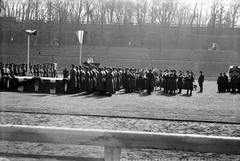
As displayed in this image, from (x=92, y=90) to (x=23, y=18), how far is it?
181ft

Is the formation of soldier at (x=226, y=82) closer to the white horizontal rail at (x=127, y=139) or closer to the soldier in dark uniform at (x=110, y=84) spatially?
the soldier in dark uniform at (x=110, y=84)

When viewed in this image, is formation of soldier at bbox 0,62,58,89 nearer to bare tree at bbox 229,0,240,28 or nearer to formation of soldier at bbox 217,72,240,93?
formation of soldier at bbox 217,72,240,93

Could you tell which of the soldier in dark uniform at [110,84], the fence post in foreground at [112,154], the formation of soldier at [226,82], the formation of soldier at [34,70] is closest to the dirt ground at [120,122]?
the fence post in foreground at [112,154]

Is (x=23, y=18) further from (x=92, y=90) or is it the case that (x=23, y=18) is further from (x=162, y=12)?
(x=92, y=90)

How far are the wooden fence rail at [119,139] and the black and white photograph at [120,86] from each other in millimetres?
11

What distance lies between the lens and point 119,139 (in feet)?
9.98

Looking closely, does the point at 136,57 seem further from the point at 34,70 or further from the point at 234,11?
the point at 234,11

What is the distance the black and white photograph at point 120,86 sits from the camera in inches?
121

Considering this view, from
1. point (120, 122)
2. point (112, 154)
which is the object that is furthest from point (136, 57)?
point (112, 154)

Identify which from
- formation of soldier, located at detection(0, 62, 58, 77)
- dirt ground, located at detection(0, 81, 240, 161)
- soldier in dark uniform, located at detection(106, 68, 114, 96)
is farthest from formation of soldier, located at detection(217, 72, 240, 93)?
formation of soldier, located at detection(0, 62, 58, 77)

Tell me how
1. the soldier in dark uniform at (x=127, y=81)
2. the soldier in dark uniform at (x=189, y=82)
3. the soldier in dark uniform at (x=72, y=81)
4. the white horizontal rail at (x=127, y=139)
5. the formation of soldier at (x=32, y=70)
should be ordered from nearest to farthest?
the white horizontal rail at (x=127, y=139)
the soldier in dark uniform at (x=72, y=81)
the soldier in dark uniform at (x=189, y=82)
the soldier in dark uniform at (x=127, y=81)
the formation of soldier at (x=32, y=70)

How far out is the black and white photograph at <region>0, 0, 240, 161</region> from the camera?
3.08m

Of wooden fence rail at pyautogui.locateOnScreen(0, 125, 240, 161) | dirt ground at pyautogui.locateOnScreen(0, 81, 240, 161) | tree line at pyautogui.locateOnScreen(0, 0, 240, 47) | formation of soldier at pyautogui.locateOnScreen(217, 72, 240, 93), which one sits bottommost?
dirt ground at pyautogui.locateOnScreen(0, 81, 240, 161)

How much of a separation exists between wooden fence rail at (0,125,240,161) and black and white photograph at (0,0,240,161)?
0.01 m
